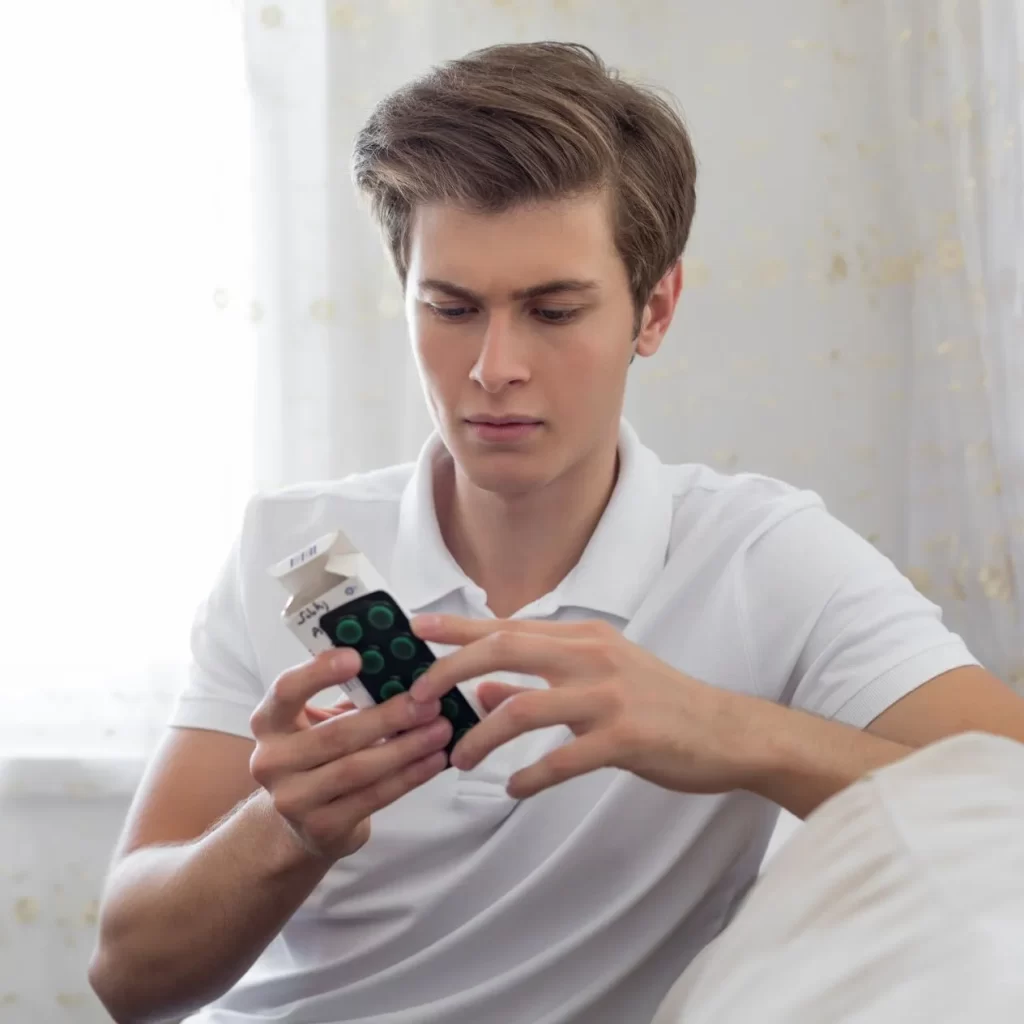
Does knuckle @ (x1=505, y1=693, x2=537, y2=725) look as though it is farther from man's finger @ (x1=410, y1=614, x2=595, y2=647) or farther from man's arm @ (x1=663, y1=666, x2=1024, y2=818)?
man's arm @ (x1=663, y1=666, x2=1024, y2=818)

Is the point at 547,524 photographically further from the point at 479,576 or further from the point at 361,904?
the point at 361,904

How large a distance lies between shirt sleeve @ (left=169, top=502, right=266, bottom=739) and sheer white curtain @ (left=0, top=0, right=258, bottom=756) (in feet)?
2.24

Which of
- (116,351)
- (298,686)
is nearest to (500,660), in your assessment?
(298,686)

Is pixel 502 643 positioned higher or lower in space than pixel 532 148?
lower

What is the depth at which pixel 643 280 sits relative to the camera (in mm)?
1238

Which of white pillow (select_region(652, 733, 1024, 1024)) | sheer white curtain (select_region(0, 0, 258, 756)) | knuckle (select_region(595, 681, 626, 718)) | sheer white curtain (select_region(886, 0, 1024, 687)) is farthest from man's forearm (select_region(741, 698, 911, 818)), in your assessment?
sheer white curtain (select_region(0, 0, 258, 756))

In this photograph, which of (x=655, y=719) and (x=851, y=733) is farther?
(x=851, y=733)

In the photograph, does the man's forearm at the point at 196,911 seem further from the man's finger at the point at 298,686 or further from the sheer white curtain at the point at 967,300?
the sheer white curtain at the point at 967,300

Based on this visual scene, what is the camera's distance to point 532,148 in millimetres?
1129

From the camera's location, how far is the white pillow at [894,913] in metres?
0.44

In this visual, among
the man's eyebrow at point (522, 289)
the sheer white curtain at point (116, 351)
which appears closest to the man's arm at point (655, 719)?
the man's eyebrow at point (522, 289)

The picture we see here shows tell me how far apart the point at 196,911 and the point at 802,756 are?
46cm

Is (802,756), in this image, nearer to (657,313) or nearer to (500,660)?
(500,660)

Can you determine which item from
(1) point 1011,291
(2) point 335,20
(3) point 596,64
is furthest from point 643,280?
(2) point 335,20
